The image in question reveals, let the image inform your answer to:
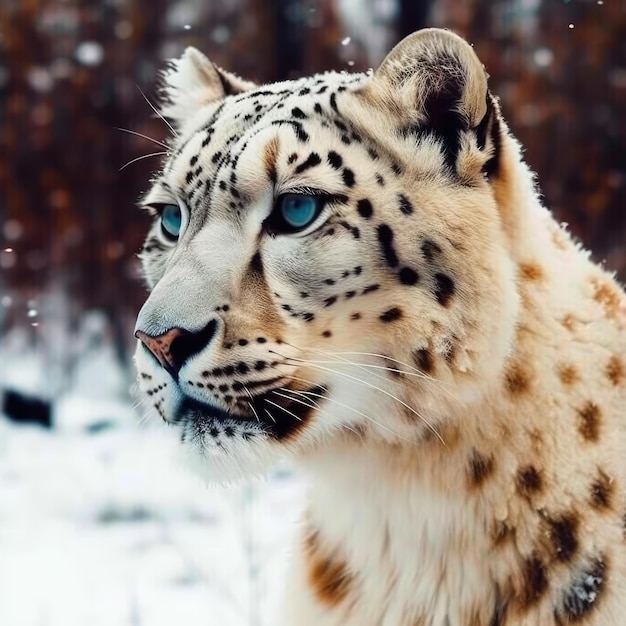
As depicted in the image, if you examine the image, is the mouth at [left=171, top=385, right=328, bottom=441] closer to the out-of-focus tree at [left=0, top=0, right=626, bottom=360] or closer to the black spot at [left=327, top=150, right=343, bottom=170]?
the black spot at [left=327, top=150, right=343, bottom=170]

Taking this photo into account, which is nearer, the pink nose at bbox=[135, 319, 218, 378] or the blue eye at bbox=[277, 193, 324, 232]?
the pink nose at bbox=[135, 319, 218, 378]

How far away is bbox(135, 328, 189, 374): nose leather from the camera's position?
→ 2.60 metres

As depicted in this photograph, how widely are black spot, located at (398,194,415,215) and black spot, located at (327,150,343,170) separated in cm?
19

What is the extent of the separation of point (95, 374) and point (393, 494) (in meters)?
9.72

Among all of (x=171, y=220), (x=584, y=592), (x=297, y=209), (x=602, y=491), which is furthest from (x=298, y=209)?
(x=584, y=592)

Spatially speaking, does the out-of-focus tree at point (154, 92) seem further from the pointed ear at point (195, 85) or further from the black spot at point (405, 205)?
the black spot at point (405, 205)

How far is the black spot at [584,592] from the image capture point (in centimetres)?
263

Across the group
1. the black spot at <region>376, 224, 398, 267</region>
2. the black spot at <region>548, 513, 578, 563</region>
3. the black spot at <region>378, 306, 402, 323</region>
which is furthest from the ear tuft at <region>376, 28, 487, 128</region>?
the black spot at <region>548, 513, 578, 563</region>

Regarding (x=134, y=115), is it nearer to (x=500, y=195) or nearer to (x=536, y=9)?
(x=536, y=9)

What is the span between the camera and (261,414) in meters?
2.78

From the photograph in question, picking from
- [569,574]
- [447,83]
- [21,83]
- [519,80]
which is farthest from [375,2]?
[569,574]

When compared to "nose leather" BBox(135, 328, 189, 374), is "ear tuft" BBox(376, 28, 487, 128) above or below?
above

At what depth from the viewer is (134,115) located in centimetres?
1108

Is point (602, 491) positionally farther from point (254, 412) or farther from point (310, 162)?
point (310, 162)
